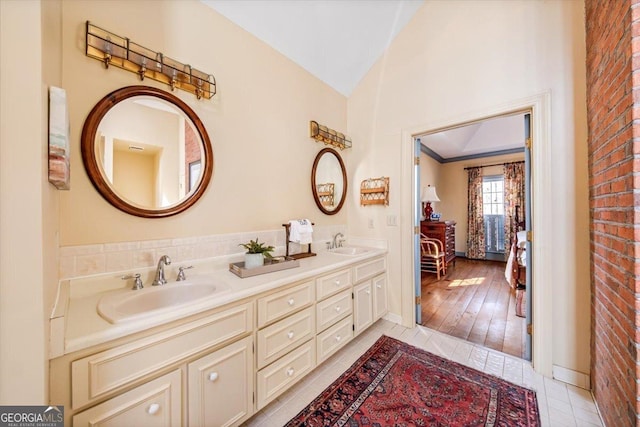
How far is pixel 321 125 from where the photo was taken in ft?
8.52

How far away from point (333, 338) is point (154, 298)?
1268mm

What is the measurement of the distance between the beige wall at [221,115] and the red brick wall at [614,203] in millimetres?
2030

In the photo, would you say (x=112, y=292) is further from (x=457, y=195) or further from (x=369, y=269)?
(x=457, y=195)

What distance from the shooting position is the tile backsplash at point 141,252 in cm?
122

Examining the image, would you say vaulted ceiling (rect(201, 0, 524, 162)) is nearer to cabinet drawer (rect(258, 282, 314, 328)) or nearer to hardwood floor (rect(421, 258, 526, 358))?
cabinet drawer (rect(258, 282, 314, 328))

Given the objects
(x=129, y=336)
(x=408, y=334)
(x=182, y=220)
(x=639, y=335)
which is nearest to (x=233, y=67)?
(x=182, y=220)

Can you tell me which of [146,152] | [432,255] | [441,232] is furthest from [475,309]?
[146,152]

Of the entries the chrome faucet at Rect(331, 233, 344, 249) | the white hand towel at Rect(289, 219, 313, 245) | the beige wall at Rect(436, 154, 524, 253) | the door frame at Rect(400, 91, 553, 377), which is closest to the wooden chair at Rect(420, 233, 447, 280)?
the beige wall at Rect(436, 154, 524, 253)

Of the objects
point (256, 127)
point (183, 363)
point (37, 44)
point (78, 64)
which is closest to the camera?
point (37, 44)

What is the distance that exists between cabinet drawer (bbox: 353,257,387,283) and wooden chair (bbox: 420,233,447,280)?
2035 millimetres

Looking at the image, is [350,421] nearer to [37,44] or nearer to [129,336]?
[129,336]

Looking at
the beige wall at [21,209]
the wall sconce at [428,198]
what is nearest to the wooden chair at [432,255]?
the wall sconce at [428,198]

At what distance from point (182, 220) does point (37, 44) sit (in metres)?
1.04

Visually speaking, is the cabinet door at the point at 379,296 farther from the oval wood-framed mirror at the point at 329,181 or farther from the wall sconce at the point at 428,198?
the wall sconce at the point at 428,198
